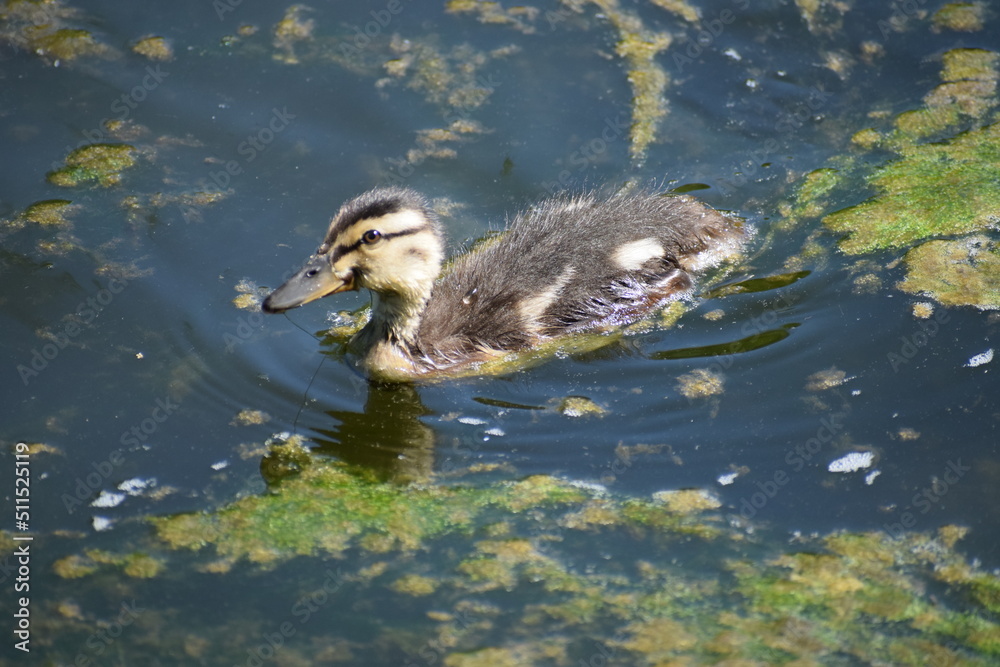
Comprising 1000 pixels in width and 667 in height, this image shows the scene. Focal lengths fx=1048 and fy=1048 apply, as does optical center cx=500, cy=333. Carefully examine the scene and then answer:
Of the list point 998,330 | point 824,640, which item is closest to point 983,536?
point 824,640

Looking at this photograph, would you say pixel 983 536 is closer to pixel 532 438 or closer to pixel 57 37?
pixel 532 438

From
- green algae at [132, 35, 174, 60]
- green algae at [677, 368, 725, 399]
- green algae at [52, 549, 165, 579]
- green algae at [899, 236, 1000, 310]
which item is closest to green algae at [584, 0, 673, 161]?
green algae at [899, 236, 1000, 310]

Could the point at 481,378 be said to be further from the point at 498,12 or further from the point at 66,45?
the point at 66,45

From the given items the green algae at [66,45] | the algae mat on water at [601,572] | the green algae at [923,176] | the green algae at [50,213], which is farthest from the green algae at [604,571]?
the green algae at [66,45]

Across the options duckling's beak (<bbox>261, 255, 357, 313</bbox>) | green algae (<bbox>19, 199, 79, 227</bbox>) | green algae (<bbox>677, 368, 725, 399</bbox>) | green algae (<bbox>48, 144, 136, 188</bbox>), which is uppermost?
green algae (<bbox>48, 144, 136, 188</bbox>)

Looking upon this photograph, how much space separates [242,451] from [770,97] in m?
4.62

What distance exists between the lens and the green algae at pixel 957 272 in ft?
18.3

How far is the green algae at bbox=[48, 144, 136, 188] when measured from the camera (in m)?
6.43

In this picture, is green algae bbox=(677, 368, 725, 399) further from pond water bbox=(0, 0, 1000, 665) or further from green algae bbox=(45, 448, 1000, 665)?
green algae bbox=(45, 448, 1000, 665)

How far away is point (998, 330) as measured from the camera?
534 centimetres

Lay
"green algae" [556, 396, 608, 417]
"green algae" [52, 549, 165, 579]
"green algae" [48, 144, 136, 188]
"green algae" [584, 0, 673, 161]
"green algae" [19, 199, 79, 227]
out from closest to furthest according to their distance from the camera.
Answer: "green algae" [52, 549, 165, 579] < "green algae" [556, 396, 608, 417] < "green algae" [19, 199, 79, 227] < "green algae" [48, 144, 136, 188] < "green algae" [584, 0, 673, 161]

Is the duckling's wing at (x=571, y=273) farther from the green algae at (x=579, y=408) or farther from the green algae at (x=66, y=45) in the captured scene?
the green algae at (x=66, y=45)

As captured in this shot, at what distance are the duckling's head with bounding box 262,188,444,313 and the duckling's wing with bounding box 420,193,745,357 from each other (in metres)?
0.36

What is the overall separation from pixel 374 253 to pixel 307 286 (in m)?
0.37
